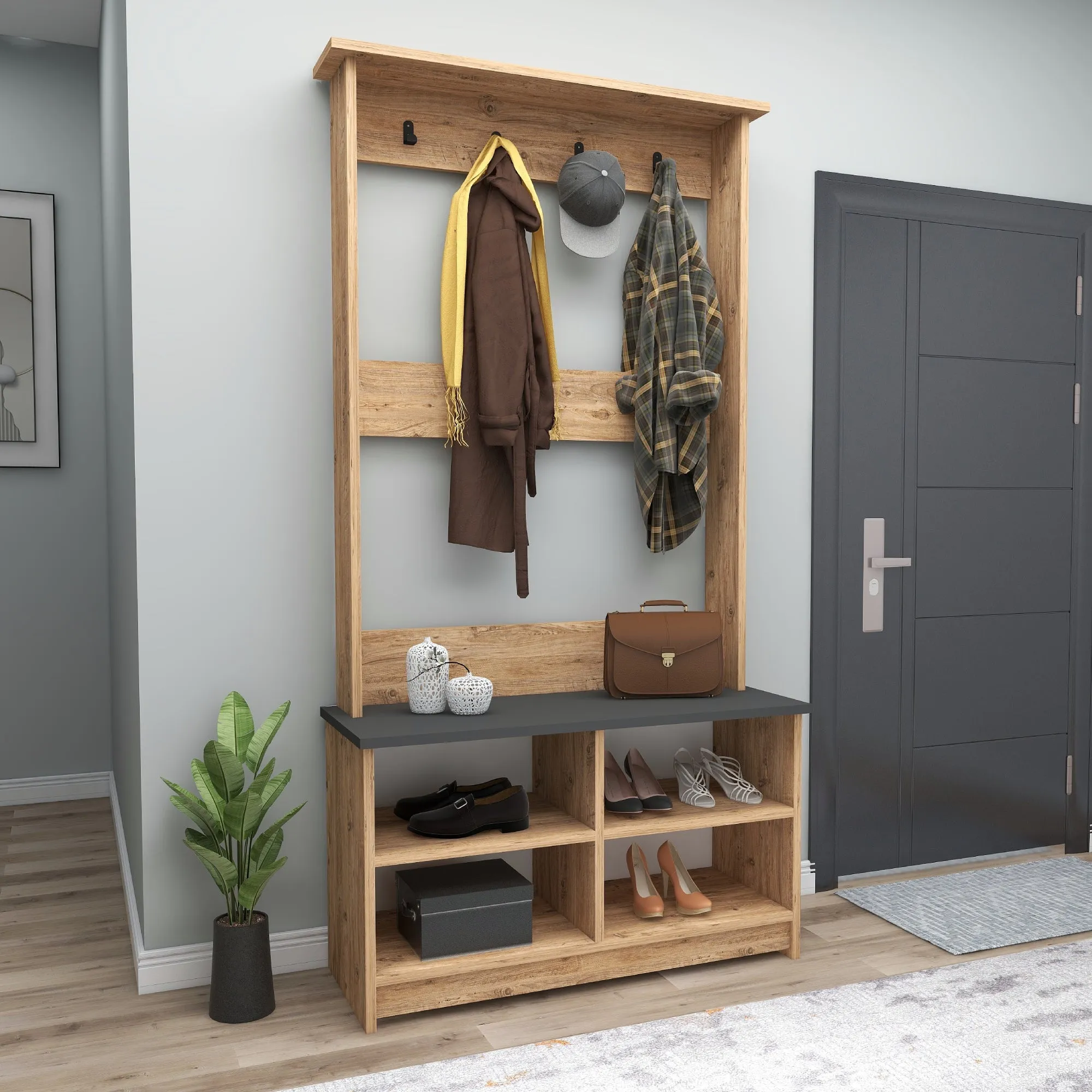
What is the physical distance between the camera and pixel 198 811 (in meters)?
2.26

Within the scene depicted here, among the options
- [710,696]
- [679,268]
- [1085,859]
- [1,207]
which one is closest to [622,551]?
[710,696]

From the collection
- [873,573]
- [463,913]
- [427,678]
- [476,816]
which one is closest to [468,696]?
[427,678]

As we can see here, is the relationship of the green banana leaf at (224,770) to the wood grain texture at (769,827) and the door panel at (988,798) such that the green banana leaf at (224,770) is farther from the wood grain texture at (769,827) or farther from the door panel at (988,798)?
the door panel at (988,798)

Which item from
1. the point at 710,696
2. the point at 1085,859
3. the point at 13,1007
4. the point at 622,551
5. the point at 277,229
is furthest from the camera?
the point at 1085,859

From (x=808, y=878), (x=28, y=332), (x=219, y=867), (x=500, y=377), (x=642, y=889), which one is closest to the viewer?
(x=219, y=867)

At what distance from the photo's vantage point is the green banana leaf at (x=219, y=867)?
2.20 meters

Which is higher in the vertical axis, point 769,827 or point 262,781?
point 262,781

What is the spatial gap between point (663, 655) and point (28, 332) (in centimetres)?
284

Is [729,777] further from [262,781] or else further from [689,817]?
[262,781]

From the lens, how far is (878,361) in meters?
3.05

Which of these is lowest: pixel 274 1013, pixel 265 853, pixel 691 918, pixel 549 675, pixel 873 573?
pixel 274 1013

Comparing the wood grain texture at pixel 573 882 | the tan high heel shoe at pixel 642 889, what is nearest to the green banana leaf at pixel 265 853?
the wood grain texture at pixel 573 882

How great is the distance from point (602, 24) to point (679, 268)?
0.70 metres

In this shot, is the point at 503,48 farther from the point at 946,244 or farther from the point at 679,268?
the point at 946,244
